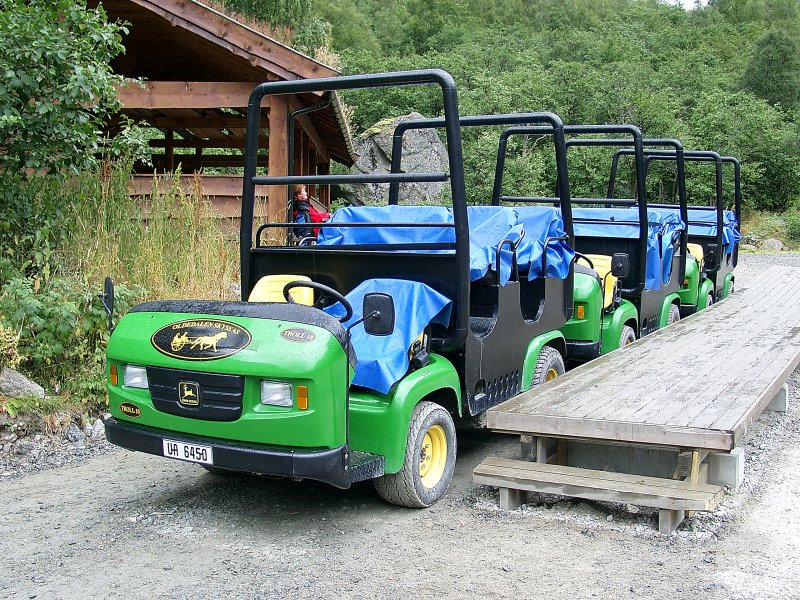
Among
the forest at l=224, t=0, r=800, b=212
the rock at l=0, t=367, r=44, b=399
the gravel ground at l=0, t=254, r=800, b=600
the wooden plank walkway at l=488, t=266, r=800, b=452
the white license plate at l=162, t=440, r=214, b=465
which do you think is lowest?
the gravel ground at l=0, t=254, r=800, b=600

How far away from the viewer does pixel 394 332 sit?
4484 mm

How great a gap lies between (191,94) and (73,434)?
7144mm

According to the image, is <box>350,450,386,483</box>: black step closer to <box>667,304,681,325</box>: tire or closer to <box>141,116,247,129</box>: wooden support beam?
<box>667,304,681,325</box>: tire

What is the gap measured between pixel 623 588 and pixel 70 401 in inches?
171

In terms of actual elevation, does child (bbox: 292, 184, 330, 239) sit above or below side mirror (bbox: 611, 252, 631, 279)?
above

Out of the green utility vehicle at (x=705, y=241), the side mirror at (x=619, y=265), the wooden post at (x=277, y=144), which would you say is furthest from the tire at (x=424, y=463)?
the wooden post at (x=277, y=144)

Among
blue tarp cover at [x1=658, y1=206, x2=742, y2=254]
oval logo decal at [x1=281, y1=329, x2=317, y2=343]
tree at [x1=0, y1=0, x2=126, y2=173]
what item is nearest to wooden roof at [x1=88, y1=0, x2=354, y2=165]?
tree at [x1=0, y1=0, x2=126, y2=173]

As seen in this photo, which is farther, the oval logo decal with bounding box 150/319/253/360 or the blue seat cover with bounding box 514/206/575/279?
the blue seat cover with bounding box 514/206/575/279

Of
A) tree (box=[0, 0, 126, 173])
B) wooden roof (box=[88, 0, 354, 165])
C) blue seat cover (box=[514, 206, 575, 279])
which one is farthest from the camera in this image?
wooden roof (box=[88, 0, 354, 165])

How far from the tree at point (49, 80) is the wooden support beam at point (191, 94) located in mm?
4515

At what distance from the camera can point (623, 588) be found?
3.70 meters

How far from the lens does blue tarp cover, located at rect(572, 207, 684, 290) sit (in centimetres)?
853

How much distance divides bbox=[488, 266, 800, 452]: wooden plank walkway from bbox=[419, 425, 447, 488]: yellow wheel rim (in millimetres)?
310

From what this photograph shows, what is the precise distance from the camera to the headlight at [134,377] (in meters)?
4.33
